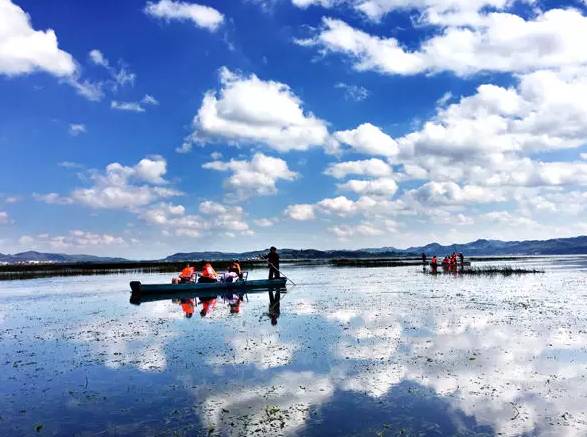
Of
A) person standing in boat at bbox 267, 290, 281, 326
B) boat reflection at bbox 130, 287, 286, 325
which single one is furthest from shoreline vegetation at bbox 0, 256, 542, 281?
boat reflection at bbox 130, 287, 286, 325

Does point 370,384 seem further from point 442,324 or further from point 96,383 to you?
point 442,324

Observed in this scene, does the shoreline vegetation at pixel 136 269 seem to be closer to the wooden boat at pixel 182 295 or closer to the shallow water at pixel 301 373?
the wooden boat at pixel 182 295

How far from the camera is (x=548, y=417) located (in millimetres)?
9945

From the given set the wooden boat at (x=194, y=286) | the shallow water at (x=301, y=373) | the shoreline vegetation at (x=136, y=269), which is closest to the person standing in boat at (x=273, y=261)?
the wooden boat at (x=194, y=286)

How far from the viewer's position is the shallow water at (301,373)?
9.98 meters

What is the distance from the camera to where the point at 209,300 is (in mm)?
33750

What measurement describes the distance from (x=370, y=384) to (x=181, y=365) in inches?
223

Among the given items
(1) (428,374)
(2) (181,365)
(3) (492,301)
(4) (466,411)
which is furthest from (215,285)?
(4) (466,411)

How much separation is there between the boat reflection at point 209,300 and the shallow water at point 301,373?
5.22 feet

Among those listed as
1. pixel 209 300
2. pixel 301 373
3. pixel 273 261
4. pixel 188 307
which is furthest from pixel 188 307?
pixel 301 373

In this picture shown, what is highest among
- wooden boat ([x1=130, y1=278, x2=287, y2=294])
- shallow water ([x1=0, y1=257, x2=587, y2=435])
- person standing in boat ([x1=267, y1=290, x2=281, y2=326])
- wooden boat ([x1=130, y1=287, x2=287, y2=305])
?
wooden boat ([x1=130, y1=278, x2=287, y2=294])

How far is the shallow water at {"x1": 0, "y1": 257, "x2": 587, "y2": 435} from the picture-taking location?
998cm

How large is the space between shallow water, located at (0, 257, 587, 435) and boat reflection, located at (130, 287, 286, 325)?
1.59 metres

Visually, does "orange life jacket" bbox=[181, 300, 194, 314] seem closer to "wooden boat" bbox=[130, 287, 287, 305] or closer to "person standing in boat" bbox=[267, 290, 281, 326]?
"wooden boat" bbox=[130, 287, 287, 305]
